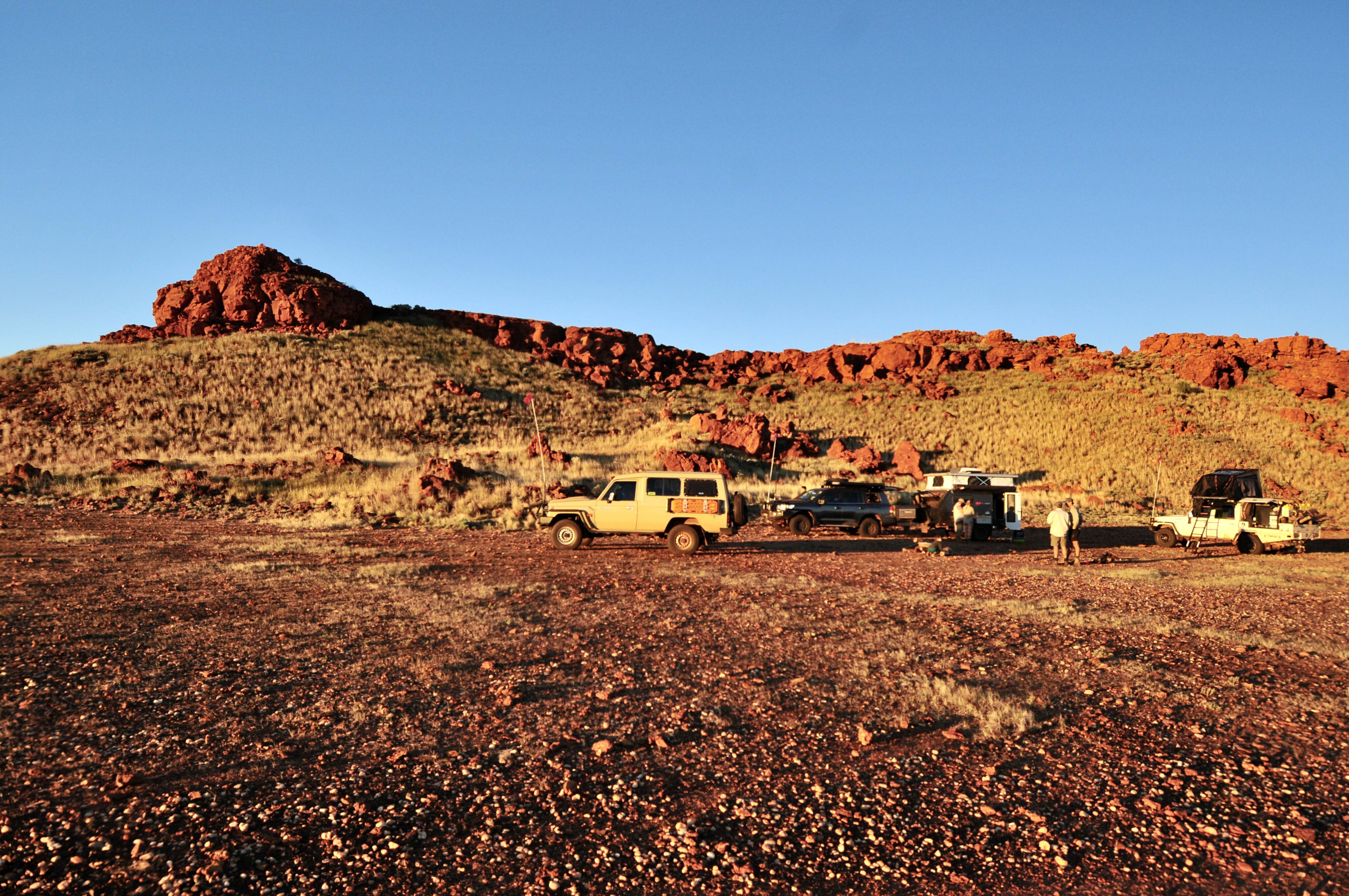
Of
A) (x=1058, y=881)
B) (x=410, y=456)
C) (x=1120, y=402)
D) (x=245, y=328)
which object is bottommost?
(x=1058, y=881)

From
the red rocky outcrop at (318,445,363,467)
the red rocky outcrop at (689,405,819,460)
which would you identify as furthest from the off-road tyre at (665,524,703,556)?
the red rocky outcrop at (689,405,819,460)

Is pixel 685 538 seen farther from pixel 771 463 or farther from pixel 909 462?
pixel 909 462

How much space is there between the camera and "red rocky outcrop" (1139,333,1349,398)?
51844mm

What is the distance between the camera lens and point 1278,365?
56344mm

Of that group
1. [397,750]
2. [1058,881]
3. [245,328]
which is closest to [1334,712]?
[1058,881]

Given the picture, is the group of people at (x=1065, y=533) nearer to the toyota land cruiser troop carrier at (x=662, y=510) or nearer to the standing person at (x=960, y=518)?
the standing person at (x=960, y=518)

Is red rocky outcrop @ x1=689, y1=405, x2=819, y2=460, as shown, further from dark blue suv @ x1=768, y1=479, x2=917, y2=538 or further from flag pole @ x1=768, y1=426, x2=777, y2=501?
dark blue suv @ x1=768, y1=479, x2=917, y2=538

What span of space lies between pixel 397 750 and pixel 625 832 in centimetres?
198

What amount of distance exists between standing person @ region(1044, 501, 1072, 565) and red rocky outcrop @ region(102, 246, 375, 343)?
57175 millimetres

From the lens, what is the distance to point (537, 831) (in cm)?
408

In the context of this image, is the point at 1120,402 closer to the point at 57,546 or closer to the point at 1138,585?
the point at 1138,585

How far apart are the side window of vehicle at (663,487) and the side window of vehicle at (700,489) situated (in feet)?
0.73

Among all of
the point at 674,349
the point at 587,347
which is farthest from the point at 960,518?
the point at 674,349

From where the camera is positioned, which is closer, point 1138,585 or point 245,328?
point 1138,585
